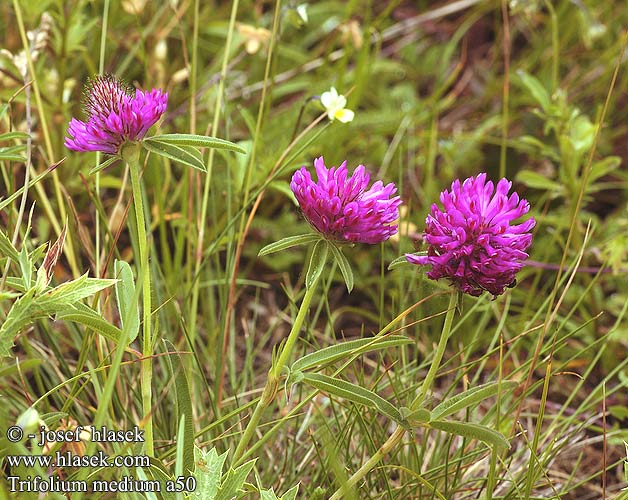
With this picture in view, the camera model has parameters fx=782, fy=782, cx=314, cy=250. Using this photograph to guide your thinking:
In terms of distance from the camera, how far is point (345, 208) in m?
1.05

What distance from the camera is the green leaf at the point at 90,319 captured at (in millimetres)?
1066

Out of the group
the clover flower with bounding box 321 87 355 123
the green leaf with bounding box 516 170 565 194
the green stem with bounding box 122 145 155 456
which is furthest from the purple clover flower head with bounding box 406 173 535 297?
the green leaf with bounding box 516 170 565 194

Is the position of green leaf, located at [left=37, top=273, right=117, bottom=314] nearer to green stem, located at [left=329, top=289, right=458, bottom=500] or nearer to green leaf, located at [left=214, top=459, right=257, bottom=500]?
green leaf, located at [left=214, top=459, right=257, bottom=500]

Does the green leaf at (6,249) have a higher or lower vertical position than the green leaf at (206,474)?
higher

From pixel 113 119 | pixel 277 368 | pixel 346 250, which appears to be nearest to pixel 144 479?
pixel 277 368

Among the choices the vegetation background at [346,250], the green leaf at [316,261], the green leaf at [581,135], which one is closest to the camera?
the green leaf at [316,261]

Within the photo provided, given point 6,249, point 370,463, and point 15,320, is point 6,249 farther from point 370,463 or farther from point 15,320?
point 370,463

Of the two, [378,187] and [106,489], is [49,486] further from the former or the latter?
[378,187]

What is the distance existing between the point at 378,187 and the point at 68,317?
1.54 ft

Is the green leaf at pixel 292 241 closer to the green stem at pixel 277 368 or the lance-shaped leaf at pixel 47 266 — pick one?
the green stem at pixel 277 368

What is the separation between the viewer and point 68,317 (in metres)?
1.08

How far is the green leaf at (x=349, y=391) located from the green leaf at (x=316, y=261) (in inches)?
5.4

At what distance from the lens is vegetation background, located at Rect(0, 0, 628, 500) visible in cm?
142

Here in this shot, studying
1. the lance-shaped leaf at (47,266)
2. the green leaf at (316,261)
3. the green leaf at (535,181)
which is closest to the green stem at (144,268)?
the lance-shaped leaf at (47,266)
